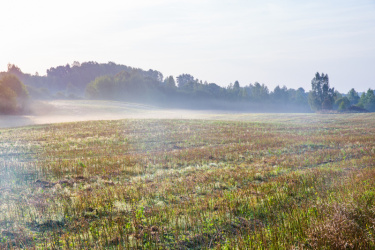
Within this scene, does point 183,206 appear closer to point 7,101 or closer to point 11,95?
point 7,101

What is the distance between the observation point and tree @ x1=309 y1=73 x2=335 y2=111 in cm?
10144

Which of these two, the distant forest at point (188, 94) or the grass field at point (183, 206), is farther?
the distant forest at point (188, 94)

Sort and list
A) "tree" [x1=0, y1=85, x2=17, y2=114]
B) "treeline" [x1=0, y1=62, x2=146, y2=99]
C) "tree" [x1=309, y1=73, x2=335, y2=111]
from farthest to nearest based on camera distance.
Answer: "treeline" [x1=0, y1=62, x2=146, y2=99] < "tree" [x1=309, y1=73, x2=335, y2=111] < "tree" [x1=0, y1=85, x2=17, y2=114]

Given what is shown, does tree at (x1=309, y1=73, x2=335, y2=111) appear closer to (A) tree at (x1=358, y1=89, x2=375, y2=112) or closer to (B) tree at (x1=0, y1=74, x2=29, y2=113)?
(A) tree at (x1=358, y1=89, x2=375, y2=112)

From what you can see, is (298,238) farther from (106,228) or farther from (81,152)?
(81,152)

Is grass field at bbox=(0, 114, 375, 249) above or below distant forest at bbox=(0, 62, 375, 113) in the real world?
below

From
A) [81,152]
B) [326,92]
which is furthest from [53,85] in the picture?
[81,152]

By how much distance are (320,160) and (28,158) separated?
716 inches

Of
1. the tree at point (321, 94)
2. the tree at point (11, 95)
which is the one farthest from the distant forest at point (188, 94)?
the tree at point (11, 95)

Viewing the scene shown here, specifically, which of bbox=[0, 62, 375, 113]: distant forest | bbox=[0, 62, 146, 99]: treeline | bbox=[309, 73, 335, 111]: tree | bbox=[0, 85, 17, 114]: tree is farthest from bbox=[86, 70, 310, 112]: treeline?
bbox=[0, 62, 146, 99]: treeline

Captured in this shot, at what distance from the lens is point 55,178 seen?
12000mm

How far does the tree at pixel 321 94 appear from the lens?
10144cm

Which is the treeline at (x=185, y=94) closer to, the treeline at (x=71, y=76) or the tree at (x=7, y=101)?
the tree at (x=7, y=101)

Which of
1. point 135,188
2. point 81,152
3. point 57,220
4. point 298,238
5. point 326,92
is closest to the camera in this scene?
point 298,238
